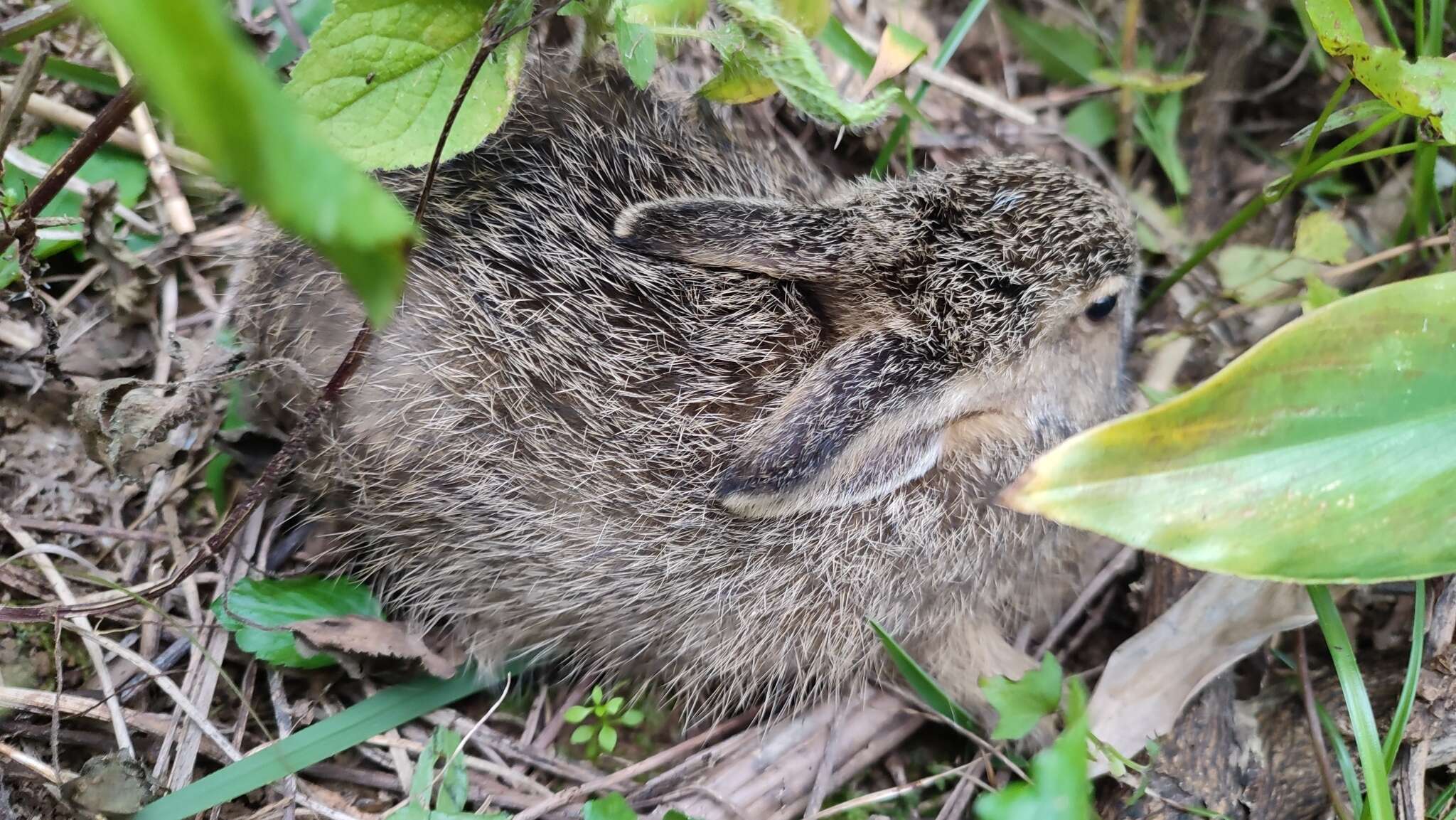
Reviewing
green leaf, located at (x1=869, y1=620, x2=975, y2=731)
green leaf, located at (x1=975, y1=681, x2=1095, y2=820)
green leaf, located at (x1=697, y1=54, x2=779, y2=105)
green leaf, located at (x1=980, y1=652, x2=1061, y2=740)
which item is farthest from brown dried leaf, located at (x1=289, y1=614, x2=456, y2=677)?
green leaf, located at (x1=697, y1=54, x2=779, y2=105)

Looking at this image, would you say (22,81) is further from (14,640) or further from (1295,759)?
(1295,759)

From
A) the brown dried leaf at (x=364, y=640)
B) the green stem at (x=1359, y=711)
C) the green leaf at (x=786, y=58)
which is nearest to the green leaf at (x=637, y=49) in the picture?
the green leaf at (x=786, y=58)

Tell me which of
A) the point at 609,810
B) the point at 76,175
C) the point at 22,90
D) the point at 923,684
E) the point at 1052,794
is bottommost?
the point at 923,684

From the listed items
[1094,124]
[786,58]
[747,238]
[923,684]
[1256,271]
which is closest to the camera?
[786,58]

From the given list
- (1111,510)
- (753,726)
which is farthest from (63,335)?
(1111,510)

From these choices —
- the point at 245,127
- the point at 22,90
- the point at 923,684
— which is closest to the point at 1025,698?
the point at 923,684

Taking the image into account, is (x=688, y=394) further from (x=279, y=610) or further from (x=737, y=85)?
(x=279, y=610)

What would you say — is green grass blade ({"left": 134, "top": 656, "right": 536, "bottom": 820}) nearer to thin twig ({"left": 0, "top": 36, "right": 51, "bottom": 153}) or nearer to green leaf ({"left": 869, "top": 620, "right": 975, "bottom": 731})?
green leaf ({"left": 869, "top": 620, "right": 975, "bottom": 731})
